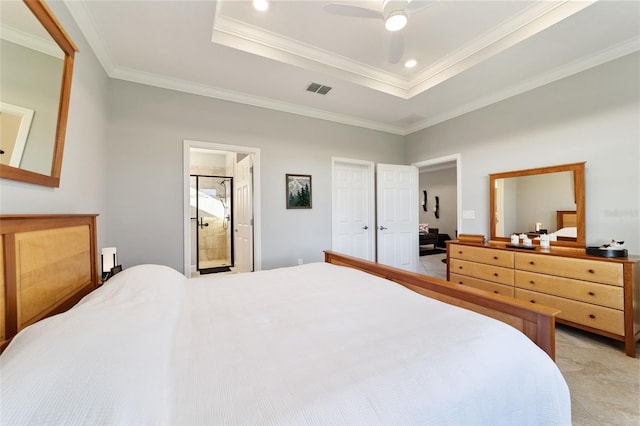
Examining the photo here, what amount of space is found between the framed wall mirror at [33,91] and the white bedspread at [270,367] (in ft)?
2.32

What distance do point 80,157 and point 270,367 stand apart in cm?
232

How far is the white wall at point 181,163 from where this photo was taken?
2.84 m

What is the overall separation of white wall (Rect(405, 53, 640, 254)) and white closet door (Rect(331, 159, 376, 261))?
156cm

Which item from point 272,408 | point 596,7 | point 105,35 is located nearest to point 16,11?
point 105,35

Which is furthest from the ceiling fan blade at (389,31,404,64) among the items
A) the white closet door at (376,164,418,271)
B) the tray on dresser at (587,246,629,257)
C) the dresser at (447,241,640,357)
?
the tray on dresser at (587,246,629,257)

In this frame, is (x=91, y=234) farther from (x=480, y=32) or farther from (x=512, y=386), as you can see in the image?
(x=480, y=32)

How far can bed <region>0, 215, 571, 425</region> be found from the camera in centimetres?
59

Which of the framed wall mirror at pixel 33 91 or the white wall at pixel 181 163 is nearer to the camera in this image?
the framed wall mirror at pixel 33 91

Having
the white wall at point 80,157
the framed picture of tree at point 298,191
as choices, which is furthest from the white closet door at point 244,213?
the white wall at point 80,157

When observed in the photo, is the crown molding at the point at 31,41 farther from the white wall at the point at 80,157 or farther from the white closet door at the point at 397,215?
the white closet door at the point at 397,215

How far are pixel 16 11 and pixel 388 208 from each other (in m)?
4.21

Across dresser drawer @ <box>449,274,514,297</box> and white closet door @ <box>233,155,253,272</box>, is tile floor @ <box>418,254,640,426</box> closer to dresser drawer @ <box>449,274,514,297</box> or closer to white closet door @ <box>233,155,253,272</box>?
dresser drawer @ <box>449,274,514,297</box>

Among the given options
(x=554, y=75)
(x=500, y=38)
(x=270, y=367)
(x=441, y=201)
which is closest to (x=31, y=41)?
(x=270, y=367)

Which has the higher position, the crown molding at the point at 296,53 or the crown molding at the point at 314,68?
the crown molding at the point at 296,53
